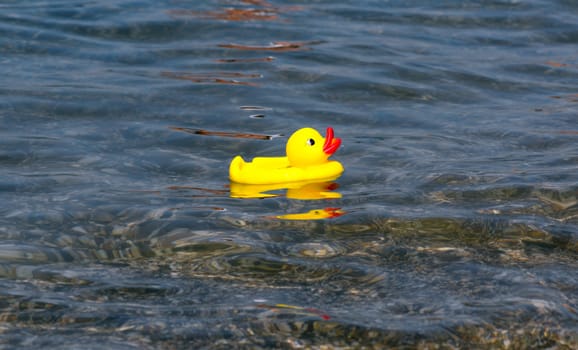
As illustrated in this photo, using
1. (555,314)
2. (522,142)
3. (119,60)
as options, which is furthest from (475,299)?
(119,60)

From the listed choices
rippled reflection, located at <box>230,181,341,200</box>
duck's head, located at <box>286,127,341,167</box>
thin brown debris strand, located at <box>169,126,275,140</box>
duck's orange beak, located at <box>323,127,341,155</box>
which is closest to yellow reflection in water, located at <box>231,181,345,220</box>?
rippled reflection, located at <box>230,181,341,200</box>

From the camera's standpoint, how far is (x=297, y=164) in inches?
277

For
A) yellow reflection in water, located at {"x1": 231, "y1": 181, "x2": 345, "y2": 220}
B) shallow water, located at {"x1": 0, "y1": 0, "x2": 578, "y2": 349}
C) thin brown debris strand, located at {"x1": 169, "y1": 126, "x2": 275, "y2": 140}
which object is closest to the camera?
shallow water, located at {"x1": 0, "y1": 0, "x2": 578, "y2": 349}

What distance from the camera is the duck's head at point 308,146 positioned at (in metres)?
6.94

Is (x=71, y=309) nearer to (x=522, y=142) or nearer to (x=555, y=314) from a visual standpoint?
(x=555, y=314)

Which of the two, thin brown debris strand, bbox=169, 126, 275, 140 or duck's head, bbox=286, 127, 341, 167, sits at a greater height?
duck's head, bbox=286, 127, 341, 167

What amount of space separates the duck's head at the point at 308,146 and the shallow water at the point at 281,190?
292mm

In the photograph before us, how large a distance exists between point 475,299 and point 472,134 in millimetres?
3754

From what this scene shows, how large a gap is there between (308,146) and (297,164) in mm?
172

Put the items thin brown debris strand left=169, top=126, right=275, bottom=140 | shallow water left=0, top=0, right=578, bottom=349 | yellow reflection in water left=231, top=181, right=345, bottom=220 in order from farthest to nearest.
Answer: thin brown debris strand left=169, top=126, right=275, bottom=140 → yellow reflection in water left=231, top=181, right=345, bottom=220 → shallow water left=0, top=0, right=578, bottom=349

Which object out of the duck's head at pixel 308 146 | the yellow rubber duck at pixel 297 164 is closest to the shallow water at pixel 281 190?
the yellow rubber duck at pixel 297 164

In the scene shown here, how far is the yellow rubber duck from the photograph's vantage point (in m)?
6.95

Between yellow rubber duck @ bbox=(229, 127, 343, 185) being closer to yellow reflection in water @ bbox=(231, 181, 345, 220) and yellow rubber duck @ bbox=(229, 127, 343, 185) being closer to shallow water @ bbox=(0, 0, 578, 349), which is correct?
yellow reflection in water @ bbox=(231, 181, 345, 220)

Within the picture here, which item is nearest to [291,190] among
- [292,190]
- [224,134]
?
[292,190]
